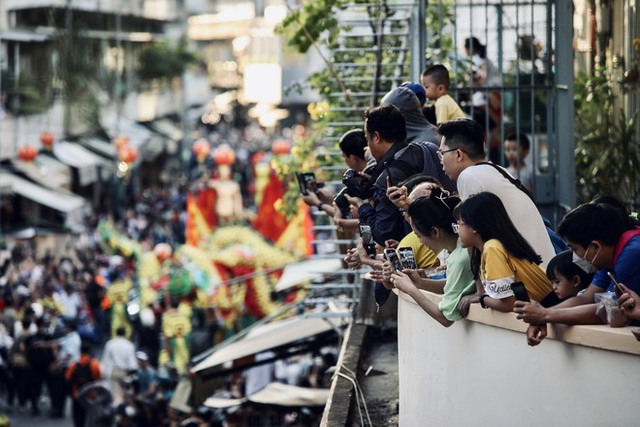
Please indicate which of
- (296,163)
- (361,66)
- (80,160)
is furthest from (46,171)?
(361,66)

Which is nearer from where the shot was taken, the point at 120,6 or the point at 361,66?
the point at 361,66

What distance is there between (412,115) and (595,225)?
129 inches

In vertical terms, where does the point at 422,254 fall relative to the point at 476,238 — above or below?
below

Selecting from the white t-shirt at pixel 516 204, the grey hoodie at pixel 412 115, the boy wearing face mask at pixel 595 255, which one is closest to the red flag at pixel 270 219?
the grey hoodie at pixel 412 115

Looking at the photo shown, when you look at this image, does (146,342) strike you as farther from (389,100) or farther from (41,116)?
(41,116)

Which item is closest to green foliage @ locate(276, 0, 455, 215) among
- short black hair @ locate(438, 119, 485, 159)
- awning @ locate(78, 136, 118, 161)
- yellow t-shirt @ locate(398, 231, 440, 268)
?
yellow t-shirt @ locate(398, 231, 440, 268)

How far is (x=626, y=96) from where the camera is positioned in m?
13.4

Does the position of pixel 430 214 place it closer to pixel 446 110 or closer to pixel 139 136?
pixel 446 110

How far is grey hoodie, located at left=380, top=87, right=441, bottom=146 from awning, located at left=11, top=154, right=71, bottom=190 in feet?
107

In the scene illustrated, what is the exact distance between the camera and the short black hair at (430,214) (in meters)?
6.90

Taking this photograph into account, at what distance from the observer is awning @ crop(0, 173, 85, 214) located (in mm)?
38594

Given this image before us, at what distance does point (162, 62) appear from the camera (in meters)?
58.2

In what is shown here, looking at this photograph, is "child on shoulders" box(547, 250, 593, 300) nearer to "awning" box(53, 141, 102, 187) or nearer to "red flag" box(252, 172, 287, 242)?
"red flag" box(252, 172, 287, 242)

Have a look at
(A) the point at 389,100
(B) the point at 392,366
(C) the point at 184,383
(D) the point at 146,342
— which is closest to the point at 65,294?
(D) the point at 146,342
